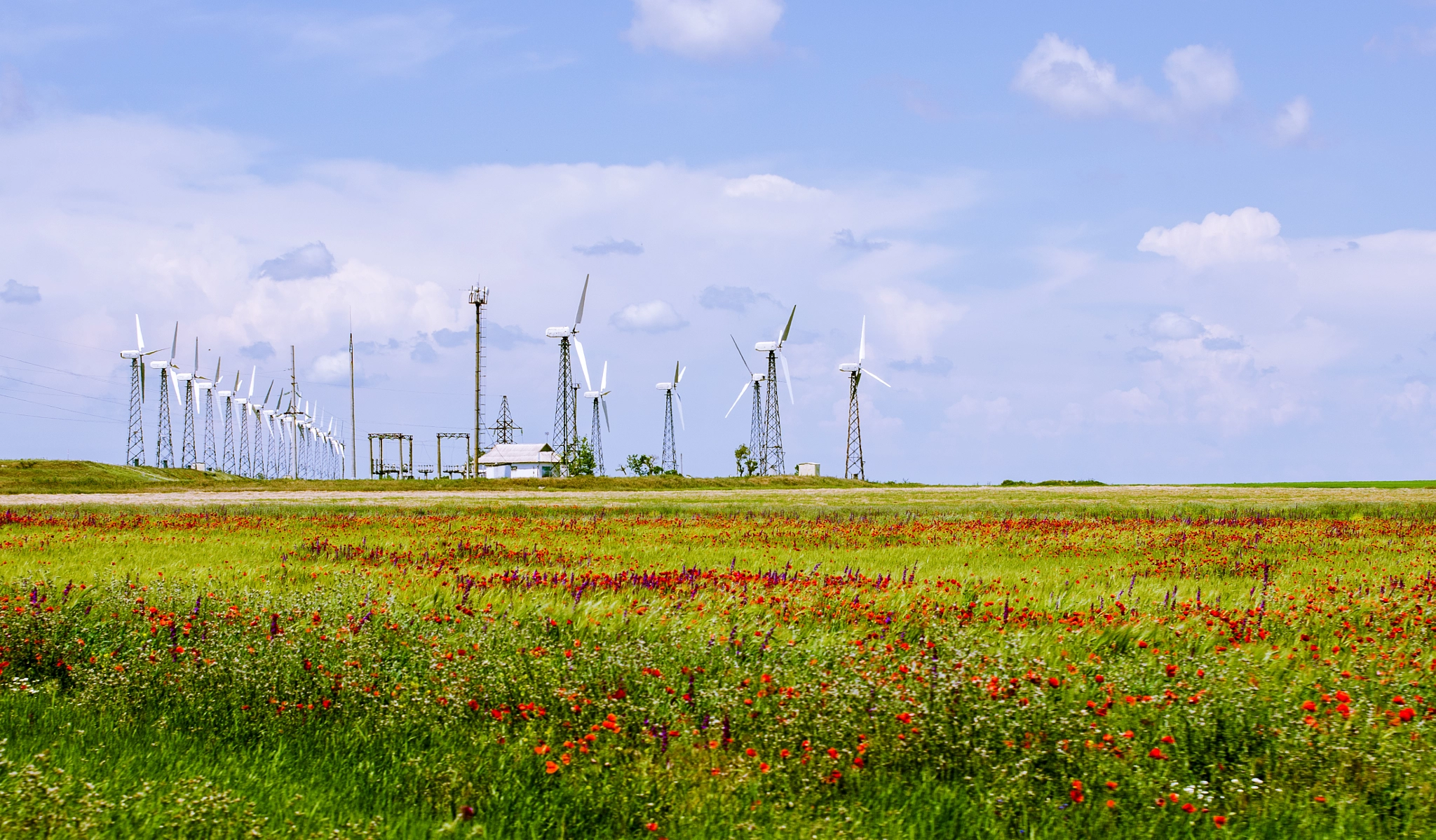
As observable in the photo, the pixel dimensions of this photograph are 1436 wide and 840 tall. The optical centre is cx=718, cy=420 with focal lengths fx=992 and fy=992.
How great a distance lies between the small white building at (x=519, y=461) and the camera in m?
152

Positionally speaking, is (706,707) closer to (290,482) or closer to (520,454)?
(290,482)

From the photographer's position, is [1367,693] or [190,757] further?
[1367,693]

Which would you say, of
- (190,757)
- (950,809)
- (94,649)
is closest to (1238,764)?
(950,809)

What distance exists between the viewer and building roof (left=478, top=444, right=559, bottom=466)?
153m

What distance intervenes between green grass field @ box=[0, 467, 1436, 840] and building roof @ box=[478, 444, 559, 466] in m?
139

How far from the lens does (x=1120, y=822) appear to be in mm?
6336

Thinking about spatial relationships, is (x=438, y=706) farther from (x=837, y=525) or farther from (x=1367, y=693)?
(x=837, y=525)

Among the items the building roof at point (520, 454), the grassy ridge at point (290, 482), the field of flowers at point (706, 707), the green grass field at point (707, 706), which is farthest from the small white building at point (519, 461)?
the field of flowers at point (706, 707)

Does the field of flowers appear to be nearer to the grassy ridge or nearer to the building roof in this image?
the grassy ridge

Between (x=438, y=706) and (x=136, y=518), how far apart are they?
27.0 m

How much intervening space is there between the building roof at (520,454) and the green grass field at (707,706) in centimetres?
13891

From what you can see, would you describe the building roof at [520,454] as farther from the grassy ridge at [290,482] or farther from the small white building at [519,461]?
the grassy ridge at [290,482]

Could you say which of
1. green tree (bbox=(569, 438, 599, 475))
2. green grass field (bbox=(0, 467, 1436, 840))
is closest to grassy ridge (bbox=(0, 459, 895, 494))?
green tree (bbox=(569, 438, 599, 475))

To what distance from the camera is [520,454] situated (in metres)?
156
